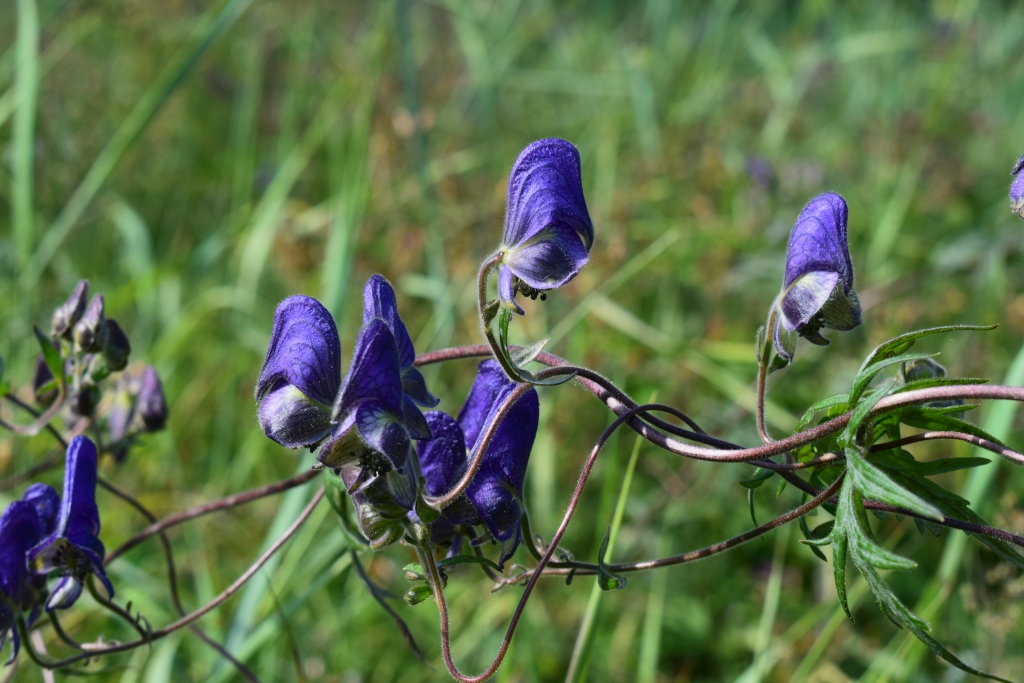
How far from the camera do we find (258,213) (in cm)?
324

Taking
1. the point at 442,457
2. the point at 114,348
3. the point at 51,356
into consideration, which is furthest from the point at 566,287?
the point at 442,457

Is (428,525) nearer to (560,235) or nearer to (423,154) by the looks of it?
(560,235)

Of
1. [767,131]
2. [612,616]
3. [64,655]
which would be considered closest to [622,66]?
[767,131]

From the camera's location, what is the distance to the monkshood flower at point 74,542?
1.17m

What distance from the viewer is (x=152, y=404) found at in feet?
5.22

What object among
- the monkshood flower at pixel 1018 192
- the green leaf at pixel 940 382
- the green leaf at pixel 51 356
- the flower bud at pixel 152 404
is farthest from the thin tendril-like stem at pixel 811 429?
the flower bud at pixel 152 404

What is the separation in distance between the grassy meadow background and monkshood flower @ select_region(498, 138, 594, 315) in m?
0.78

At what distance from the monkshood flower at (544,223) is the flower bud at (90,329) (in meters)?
0.73

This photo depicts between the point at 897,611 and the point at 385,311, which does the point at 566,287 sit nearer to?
the point at 385,311

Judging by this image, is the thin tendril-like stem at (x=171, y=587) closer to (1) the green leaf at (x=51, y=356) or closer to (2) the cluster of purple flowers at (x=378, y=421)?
(1) the green leaf at (x=51, y=356)

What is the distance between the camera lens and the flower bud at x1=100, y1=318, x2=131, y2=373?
4.74ft

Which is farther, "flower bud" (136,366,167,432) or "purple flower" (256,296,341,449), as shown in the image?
"flower bud" (136,366,167,432)

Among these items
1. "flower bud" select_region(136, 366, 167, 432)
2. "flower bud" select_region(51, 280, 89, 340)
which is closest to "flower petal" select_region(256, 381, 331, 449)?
"flower bud" select_region(51, 280, 89, 340)

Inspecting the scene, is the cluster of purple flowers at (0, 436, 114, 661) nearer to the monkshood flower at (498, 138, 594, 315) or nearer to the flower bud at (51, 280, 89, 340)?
the flower bud at (51, 280, 89, 340)
